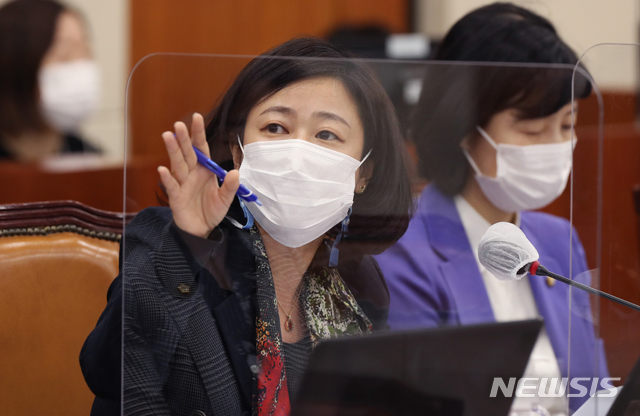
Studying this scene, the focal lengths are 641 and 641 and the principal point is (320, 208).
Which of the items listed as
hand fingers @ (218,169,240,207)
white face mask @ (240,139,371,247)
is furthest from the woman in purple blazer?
hand fingers @ (218,169,240,207)

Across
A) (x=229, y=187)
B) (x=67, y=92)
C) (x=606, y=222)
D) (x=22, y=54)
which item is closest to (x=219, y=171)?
(x=229, y=187)

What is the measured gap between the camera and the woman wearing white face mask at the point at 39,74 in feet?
8.39

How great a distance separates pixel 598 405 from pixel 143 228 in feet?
2.11

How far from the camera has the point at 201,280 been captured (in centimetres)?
79

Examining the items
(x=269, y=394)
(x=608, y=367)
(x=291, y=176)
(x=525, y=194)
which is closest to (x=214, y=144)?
(x=291, y=176)

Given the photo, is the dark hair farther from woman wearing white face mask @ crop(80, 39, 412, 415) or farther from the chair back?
A: woman wearing white face mask @ crop(80, 39, 412, 415)

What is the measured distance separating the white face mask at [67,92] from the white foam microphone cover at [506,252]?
7.64 ft

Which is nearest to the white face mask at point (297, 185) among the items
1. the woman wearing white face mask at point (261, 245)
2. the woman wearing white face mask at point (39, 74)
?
the woman wearing white face mask at point (261, 245)

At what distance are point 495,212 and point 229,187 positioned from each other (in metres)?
0.43

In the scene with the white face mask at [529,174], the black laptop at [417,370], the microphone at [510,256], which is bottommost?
the black laptop at [417,370]

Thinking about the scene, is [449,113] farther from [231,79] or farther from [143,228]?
[143,228]

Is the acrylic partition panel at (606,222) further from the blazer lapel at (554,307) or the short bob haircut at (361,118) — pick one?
the short bob haircut at (361,118)

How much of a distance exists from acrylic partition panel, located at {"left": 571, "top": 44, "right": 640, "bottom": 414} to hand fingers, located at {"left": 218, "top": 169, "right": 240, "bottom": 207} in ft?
1.72

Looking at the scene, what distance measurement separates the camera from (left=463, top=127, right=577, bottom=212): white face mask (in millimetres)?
1030
